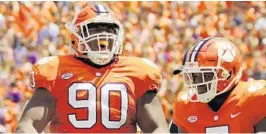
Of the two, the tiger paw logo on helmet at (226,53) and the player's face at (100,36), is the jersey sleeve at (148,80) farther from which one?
the tiger paw logo on helmet at (226,53)

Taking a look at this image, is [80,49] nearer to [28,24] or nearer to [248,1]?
[28,24]

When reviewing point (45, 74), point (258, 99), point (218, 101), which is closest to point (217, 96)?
point (218, 101)

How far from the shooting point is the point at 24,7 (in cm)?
427

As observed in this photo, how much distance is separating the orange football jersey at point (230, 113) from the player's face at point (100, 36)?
1.07 feet

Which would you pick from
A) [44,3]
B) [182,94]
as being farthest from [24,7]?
[182,94]

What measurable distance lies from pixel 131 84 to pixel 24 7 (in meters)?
2.23

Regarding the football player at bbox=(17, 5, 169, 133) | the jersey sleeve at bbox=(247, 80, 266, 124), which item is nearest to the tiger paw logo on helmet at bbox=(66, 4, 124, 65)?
the football player at bbox=(17, 5, 169, 133)

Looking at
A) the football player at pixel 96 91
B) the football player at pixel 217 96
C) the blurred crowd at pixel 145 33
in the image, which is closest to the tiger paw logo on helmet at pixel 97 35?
the football player at pixel 96 91

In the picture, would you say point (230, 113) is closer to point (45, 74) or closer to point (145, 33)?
point (45, 74)

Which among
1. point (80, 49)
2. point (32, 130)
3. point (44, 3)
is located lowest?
point (32, 130)

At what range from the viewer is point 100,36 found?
7.16ft

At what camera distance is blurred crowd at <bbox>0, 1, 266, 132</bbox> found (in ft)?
12.5

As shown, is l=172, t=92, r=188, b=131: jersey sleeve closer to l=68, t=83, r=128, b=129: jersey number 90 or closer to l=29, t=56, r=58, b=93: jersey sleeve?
l=68, t=83, r=128, b=129: jersey number 90

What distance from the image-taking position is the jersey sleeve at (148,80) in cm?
213
